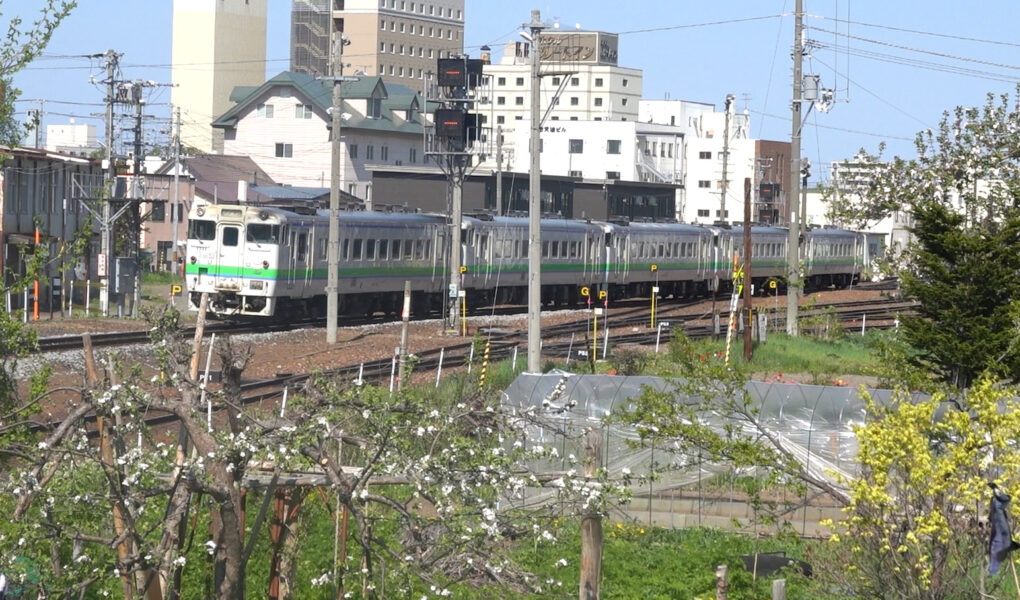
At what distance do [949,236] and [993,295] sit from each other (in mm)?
856

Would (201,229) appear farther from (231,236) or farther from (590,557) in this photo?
(590,557)

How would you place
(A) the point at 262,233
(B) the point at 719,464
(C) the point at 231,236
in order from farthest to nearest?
(C) the point at 231,236, (A) the point at 262,233, (B) the point at 719,464

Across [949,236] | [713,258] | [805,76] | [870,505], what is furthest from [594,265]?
[870,505]

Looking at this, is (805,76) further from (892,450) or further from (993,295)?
(892,450)

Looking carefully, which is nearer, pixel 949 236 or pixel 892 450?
pixel 892 450

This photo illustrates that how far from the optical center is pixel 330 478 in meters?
7.60

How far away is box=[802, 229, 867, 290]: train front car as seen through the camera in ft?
171

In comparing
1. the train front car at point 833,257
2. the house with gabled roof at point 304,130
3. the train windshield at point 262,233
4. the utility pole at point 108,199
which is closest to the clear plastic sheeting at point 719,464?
the train windshield at point 262,233

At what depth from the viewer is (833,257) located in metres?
54.5

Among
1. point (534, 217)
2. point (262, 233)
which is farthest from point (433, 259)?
point (534, 217)

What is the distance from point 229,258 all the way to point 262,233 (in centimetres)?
98

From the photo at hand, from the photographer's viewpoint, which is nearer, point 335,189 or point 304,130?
point 335,189

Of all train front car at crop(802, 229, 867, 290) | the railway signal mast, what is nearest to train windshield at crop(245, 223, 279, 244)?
the railway signal mast

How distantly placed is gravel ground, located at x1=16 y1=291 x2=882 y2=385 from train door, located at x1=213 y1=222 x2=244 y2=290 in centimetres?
181
